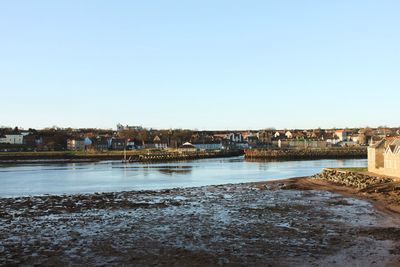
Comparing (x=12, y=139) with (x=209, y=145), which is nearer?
(x=12, y=139)

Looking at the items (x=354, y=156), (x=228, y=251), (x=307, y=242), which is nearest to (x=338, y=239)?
(x=307, y=242)

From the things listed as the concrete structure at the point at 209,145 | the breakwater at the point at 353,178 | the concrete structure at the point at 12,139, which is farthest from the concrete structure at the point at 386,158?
the concrete structure at the point at 12,139

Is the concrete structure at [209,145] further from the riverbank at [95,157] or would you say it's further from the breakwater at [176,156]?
the riverbank at [95,157]

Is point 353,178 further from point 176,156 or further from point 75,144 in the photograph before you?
point 75,144

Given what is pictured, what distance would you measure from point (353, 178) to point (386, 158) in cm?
408

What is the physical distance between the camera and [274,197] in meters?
30.7

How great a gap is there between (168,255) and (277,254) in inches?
150

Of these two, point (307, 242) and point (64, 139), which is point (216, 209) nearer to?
point (307, 242)

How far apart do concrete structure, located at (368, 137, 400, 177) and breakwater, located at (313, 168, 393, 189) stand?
1.49 meters

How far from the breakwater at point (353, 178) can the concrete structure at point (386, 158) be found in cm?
149

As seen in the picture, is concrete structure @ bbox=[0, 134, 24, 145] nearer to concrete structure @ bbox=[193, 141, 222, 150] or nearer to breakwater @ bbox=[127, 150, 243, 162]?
concrete structure @ bbox=[193, 141, 222, 150]

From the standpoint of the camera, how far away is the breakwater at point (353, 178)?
1305 inches

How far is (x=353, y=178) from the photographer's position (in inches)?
1443

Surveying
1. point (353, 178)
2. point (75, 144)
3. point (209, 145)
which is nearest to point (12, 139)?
point (75, 144)
